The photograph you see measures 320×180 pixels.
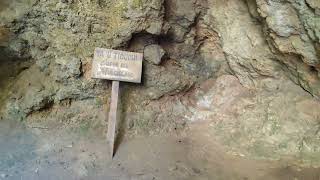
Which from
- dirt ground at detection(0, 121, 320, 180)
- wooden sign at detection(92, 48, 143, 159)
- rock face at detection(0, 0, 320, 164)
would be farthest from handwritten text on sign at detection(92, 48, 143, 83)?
dirt ground at detection(0, 121, 320, 180)

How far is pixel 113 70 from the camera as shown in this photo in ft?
11.0

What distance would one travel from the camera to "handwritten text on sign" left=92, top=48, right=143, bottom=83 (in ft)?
11.0

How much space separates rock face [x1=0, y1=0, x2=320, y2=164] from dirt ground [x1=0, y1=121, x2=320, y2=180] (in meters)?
0.15

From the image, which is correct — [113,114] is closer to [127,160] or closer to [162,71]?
[127,160]

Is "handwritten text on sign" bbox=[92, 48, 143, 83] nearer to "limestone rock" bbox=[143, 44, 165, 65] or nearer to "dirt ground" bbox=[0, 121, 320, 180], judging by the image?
"limestone rock" bbox=[143, 44, 165, 65]

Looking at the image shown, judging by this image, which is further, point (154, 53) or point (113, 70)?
point (154, 53)

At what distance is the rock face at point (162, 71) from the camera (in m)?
3.49

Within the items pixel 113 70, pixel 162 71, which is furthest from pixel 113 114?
pixel 162 71

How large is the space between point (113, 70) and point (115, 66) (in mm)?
41

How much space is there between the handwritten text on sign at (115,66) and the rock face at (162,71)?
0.29 m

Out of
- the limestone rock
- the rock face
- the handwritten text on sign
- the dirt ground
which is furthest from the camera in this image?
the limestone rock

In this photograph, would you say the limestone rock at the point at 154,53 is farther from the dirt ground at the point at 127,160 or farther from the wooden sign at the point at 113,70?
the dirt ground at the point at 127,160

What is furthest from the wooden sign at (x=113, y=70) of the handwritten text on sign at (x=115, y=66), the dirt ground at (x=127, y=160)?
the dirt ground at (x=127, y=160)

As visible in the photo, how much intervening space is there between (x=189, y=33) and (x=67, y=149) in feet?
5.45
